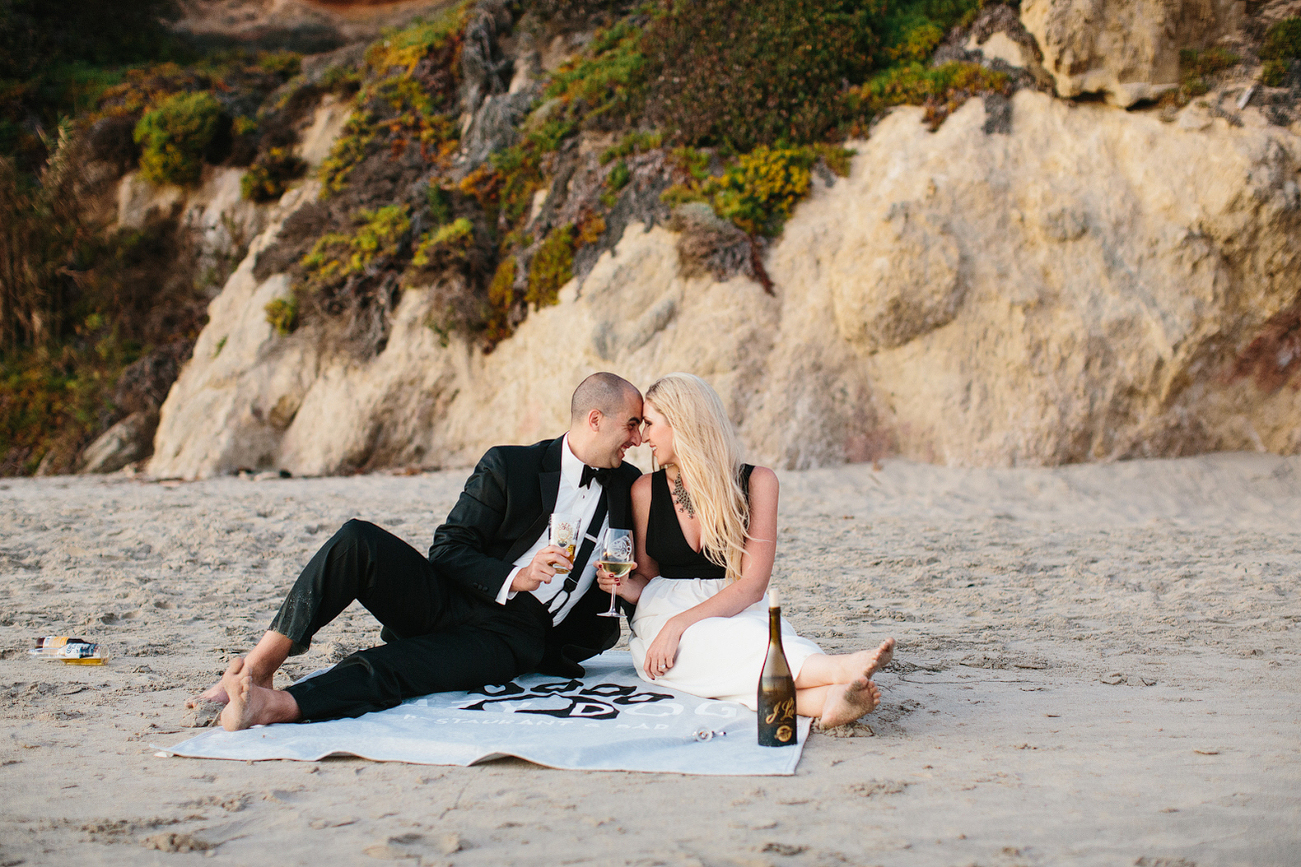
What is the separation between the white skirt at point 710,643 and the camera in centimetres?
313

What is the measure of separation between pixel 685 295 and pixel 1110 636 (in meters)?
6.49

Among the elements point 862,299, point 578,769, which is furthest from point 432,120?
point 578,769

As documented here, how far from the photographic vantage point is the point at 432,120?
509 inches

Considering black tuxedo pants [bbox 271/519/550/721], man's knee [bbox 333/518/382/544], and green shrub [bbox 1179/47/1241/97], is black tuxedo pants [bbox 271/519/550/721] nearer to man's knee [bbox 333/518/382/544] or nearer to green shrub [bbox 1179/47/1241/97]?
man's knee [bbox 333/518/382/544]

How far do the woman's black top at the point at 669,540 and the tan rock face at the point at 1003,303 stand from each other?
5806 mm

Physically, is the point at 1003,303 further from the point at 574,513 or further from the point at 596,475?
the point at 574,513

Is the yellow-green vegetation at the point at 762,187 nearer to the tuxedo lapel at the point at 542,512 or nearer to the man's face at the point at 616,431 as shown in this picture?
the man's face at the point at 616,431

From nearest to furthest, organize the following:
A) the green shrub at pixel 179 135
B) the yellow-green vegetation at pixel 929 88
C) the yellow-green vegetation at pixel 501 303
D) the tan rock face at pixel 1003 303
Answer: the tan rock face at pixel 1003 303
the yellow-green vegetation at pixel 929 88
the yellow-green vegetation at pixel 501 303
the green shrub at pixel 179 135

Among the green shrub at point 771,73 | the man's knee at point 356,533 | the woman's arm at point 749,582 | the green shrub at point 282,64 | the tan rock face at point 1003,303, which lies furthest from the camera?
the green shrub at point 282,64

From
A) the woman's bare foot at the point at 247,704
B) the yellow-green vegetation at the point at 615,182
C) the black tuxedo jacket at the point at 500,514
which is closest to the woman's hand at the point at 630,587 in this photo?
the black tuxedo jacket at the point at 500,514

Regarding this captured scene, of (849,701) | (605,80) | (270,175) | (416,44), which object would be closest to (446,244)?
(605,80)

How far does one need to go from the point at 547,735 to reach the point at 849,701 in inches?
39.0

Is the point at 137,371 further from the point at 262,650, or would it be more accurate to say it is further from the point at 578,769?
the point at 578,769

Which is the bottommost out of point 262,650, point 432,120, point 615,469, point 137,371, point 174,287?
point 262,650
